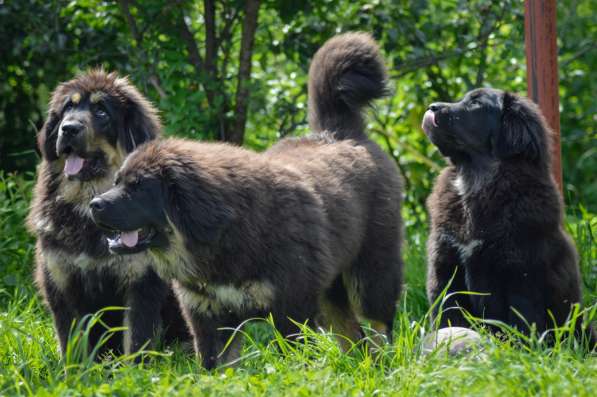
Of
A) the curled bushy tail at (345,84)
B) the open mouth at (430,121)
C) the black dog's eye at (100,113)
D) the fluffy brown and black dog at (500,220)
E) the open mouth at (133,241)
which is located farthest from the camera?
the curled bushy tail at (345,84)

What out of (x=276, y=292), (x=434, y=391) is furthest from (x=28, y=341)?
(x=434, y=391)

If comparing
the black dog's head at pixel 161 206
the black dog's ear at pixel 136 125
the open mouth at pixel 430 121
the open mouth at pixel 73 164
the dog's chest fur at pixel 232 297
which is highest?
the black dog's ear at pixel 136 125

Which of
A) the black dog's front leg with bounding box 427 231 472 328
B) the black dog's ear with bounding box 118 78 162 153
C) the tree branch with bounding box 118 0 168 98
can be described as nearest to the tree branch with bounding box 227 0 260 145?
the tree branch with bounding box 118 0 168 98

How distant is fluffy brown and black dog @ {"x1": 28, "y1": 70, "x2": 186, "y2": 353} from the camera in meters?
5.35

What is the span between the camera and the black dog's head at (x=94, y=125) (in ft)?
17.7

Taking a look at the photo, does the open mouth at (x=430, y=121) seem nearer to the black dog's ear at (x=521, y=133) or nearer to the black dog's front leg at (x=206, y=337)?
the black dog's ear at (x=521, y=133)

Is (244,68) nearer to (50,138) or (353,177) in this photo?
(353,177)

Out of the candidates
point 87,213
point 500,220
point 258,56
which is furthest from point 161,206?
point 258,56

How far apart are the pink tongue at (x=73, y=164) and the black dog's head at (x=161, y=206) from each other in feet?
1.73

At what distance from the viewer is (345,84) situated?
20.2ft

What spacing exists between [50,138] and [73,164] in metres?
0.28

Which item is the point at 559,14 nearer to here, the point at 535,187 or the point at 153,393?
the point at 535,187

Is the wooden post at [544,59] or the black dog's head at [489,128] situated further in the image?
the wooden post at [544,59]

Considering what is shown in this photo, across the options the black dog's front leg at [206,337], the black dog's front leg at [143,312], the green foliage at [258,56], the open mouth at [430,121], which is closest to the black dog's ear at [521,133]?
the open mouth at [430,121]
